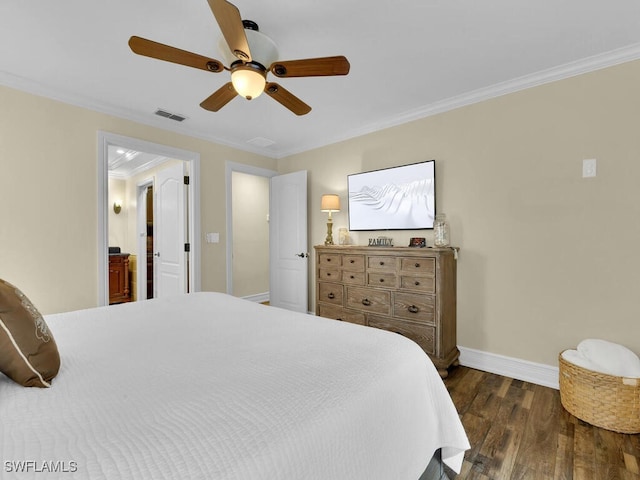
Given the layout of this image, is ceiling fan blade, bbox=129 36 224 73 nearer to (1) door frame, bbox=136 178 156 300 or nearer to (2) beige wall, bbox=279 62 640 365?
(2) beige wall, bbox=279 62 640 365

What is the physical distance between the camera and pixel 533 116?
244 cm

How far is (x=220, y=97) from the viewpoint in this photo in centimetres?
201

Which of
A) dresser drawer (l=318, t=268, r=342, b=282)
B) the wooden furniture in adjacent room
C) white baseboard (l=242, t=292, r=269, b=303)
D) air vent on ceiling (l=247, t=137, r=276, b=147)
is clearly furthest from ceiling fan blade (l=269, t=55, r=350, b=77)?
the wooden furniture in adjacent room

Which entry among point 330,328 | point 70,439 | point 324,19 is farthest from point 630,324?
point 70,439

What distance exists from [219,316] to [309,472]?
112 cm

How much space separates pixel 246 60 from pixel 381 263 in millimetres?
1990

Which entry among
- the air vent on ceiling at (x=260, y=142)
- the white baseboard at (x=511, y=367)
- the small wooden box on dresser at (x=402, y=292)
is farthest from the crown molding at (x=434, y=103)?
the white baseboard at (x=511, y=367)

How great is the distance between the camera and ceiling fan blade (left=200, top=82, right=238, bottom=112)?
6.25 ft

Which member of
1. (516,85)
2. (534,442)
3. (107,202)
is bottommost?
(534,442)

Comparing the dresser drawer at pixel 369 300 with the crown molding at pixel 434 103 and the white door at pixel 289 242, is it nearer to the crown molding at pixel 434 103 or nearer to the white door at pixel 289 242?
the white door at pixel 289 242

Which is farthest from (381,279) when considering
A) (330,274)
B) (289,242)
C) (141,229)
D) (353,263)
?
(141,229)

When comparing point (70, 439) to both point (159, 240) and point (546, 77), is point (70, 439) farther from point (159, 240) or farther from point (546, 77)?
point (159, 240)

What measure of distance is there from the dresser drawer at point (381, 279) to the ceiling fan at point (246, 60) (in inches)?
69.2

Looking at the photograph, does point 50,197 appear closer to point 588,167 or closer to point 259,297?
point 259,297
